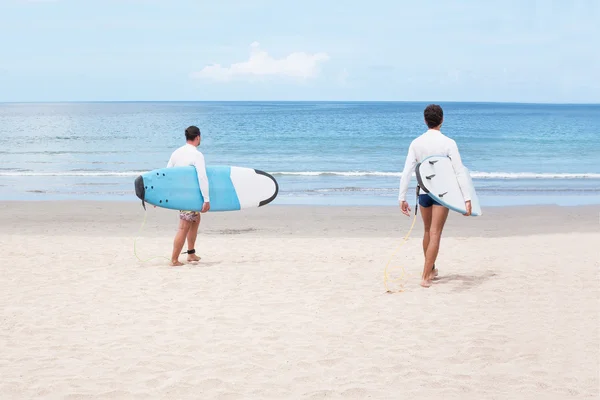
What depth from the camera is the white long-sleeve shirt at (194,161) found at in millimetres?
7145

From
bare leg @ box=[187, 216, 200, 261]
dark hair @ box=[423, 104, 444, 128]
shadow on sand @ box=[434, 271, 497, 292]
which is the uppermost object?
dark hair @ box=[423, 104, 444, 128]

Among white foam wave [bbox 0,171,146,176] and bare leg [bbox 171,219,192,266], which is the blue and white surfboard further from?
white foam wave [bbox 0,171,146,176]

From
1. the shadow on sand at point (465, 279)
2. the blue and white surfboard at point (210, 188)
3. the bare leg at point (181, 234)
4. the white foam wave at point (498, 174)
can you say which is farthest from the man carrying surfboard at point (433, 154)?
the white foam wave at point (498, 174)

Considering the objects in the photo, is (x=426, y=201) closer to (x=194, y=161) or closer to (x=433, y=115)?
(x=433, y=115)

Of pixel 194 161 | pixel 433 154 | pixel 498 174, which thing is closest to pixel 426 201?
pixel 433 154

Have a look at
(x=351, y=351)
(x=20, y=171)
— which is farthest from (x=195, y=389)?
(x=20, y=171)

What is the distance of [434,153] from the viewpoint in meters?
6.25

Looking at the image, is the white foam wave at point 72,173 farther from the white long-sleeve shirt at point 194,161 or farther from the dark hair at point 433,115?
the dark hair at point 433,115

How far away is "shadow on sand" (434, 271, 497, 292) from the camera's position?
661 cm

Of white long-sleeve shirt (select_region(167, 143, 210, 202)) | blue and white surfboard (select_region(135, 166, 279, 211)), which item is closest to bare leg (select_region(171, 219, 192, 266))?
blue and white surfboard (select_region(135, 166, 279, 211))

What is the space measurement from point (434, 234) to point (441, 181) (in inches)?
20.5

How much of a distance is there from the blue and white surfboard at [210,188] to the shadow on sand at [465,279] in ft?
6.95

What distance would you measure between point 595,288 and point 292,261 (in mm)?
3232

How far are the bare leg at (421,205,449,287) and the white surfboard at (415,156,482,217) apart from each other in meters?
0.10
